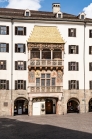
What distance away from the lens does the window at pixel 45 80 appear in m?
53.6

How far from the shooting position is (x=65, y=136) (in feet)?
104

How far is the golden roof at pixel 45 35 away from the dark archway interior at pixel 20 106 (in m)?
12.0

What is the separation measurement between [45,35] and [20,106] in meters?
14.9

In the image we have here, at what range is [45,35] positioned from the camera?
178 ft

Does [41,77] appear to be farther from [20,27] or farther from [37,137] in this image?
[37,137]

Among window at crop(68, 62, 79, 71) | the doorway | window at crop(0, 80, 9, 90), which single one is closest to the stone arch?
the doorway

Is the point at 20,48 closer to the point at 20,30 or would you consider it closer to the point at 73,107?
the point at 20,30

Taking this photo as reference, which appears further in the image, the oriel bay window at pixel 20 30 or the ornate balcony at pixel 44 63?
the oriel bay window at pixel 20 30

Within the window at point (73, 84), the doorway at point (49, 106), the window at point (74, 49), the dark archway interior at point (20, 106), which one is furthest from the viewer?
the doorway at point (49, 106)

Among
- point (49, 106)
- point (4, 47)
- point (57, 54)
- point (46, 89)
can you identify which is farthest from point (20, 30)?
point (49, 106)

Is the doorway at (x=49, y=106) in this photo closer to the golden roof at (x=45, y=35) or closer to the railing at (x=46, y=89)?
the railing at (x=46, y=89)

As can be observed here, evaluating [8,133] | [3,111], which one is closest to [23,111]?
[3,111]

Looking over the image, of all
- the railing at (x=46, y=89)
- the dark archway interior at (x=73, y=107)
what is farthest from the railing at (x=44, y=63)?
the dark archway interior at (x=73, y=107)

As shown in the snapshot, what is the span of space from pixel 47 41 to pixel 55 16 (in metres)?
6.23
